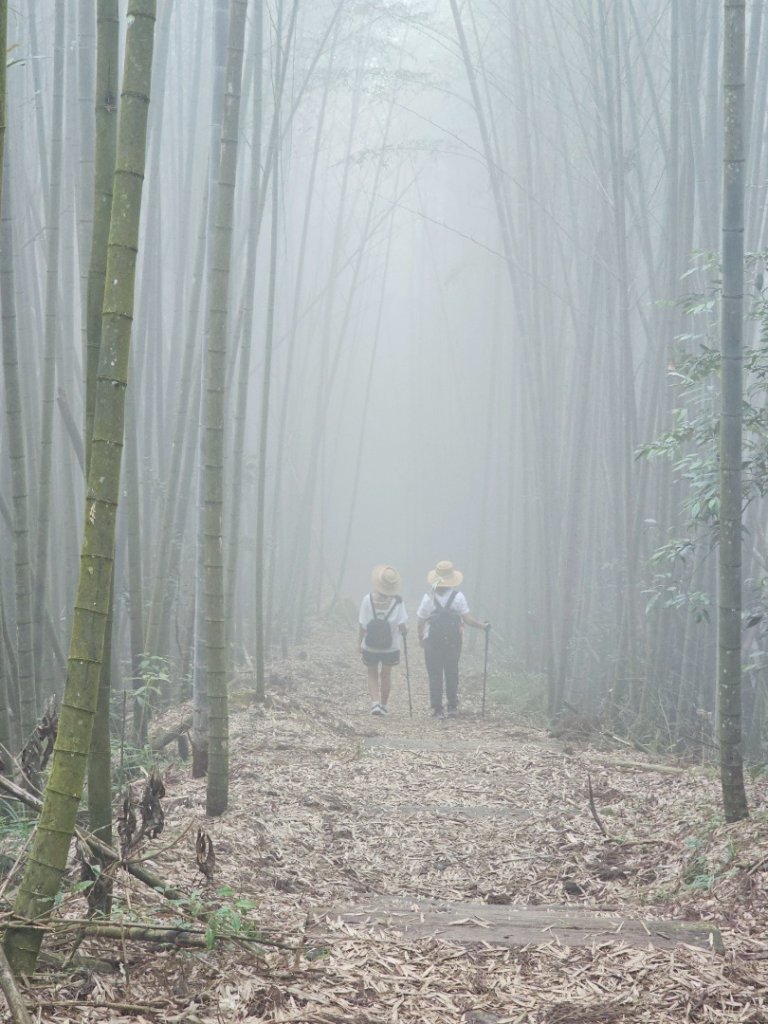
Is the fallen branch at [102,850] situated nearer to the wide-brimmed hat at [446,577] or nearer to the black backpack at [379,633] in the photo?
the black backpack at [379,633]

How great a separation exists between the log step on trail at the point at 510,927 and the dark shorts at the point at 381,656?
15.5ft

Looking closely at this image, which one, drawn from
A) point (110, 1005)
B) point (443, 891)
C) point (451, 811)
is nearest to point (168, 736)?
point (451, 811)

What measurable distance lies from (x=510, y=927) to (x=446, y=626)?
16.8 ft

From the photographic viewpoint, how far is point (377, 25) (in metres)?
13.0

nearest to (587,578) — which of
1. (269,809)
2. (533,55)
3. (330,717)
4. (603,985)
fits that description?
(330,717)

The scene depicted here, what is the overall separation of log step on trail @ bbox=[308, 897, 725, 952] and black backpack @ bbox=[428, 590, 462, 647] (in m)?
4.91

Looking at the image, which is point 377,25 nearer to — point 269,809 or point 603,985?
point 269,809

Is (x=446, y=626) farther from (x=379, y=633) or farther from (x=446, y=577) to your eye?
(x=379, y=633)

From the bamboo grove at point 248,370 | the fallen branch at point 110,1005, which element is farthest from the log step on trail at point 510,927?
the bamboo grove at point 248,370

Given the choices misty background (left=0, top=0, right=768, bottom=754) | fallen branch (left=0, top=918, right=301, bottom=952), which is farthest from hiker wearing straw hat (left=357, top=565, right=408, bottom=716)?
fallen branch (left=0, top=918, right=301, bottom=952)

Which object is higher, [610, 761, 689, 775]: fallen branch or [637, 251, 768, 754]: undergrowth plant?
[637, 251, 768, 754]: undergrowth plant

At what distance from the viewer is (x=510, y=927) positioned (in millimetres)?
2518

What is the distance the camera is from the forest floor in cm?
201

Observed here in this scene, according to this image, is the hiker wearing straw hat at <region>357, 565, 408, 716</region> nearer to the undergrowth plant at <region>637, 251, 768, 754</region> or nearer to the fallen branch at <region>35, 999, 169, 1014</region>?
the undergrowth plant at <region>637, 251, 768, 754</region>
